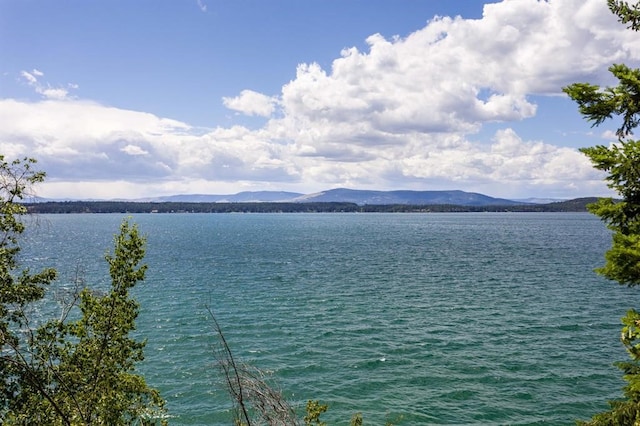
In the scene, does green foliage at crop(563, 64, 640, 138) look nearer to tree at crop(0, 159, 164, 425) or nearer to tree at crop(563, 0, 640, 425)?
tree at crop(563, 0, 640, 425)

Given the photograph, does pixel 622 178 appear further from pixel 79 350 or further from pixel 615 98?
pixel 79 350

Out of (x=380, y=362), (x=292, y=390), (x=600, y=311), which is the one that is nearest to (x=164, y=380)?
(x=292, y=390)

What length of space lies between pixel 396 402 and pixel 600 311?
1235 inches

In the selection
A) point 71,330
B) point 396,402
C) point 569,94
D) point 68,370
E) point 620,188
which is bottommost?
point 396,402

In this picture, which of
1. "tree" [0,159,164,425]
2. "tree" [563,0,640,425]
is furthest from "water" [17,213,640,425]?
"tree" [563,0,640,425]

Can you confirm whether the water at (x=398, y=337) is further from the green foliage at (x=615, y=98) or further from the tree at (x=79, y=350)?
the green foliage at (x=615, y=98)

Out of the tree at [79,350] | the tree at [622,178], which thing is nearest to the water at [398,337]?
the tree at [79,350]

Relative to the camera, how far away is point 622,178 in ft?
35.2

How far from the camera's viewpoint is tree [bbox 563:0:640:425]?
982cm

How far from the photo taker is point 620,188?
35.6 feet

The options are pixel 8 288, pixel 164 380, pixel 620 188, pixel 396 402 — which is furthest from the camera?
pixel 164 380

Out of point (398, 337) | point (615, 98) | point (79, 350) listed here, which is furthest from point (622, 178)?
point (398, 337)

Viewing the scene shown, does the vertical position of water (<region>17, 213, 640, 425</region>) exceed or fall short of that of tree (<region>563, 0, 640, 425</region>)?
it falls short

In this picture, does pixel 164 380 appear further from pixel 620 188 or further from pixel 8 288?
pixel 620 188
